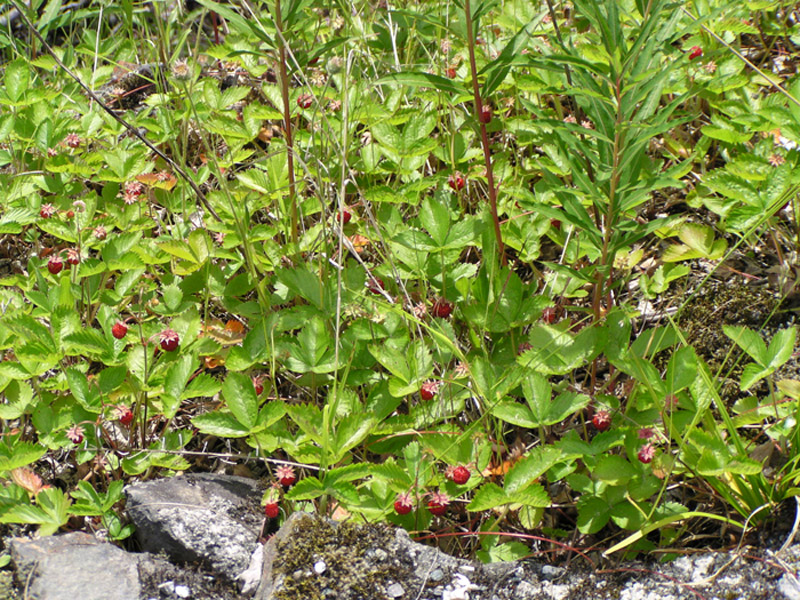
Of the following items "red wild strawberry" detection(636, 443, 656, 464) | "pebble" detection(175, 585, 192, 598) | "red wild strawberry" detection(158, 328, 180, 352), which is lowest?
"pebble" detection(175, 585, 192, 598)

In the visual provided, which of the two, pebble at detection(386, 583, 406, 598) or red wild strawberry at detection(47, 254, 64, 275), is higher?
red wild strawberry at detection(47, 254, 64, 275)

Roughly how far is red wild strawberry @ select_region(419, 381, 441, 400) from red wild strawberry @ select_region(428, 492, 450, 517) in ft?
0.99

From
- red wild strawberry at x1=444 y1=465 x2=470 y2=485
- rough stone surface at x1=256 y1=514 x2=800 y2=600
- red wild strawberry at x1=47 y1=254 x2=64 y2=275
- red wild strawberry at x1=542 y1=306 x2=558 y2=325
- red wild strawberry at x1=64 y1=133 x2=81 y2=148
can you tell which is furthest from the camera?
red wild strawberry at x1=64 y1=133 x2=81 y2=148

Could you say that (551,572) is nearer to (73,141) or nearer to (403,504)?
(403,504)

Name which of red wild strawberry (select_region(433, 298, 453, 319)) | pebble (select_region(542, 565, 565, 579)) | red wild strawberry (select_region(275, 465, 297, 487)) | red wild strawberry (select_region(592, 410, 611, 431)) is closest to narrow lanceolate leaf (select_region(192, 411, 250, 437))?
red wild strawberry (select_region(275, 465, 297, 487))

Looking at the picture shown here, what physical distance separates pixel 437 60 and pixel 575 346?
1.67 metres

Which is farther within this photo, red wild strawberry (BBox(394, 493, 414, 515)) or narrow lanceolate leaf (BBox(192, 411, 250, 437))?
narrow lanceolate leaf (BBox(192, 411, 250, 437))

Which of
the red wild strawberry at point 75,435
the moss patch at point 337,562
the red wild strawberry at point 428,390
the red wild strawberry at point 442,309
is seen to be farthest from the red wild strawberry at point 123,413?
the red wild strawberry at point 442,309

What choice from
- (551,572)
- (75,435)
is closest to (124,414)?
(75,435)

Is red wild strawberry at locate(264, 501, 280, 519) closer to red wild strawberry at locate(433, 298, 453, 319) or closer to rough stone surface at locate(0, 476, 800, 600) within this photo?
rough stone surface at locate(0, 476, 800, 600)

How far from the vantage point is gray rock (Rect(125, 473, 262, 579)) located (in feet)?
5.91

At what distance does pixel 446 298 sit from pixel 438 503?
2.41ft

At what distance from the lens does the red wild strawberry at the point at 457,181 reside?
2.64 meters

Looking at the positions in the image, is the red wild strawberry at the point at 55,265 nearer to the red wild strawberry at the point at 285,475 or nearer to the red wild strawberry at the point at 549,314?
the red wild strawberry at the point at 285,475
